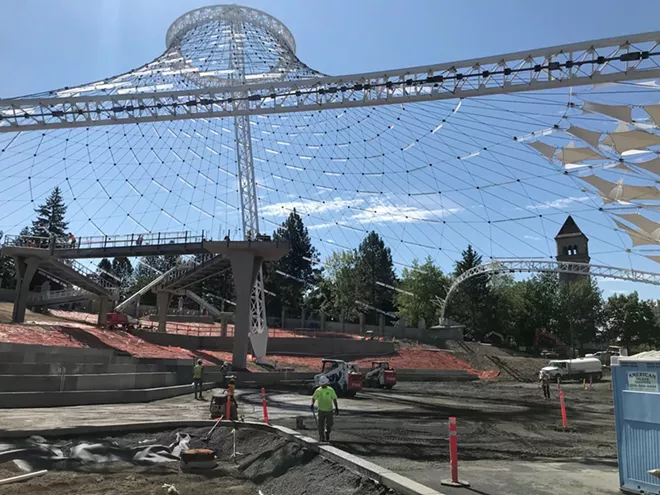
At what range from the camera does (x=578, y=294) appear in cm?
9519

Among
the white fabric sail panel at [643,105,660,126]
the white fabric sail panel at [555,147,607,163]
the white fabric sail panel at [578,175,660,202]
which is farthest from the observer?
the white fabric sail panel at [578,175,660,202]

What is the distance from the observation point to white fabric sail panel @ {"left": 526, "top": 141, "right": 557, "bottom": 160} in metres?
24.4

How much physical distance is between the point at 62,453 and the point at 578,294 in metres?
97.9

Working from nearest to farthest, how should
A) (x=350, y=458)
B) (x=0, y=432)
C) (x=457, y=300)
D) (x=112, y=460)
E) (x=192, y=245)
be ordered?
(x=350, y=458) → (x=112, y=460) → (x=0, y=432) → (x=192, y=245) → (x=457, y=300)

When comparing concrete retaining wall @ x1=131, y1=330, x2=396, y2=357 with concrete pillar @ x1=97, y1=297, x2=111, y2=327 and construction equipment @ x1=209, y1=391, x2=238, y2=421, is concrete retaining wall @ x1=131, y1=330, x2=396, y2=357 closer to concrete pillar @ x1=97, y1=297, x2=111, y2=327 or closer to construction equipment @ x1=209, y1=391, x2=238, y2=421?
concrete pillar @ x1=97, y1=297, x2=111, y2=327

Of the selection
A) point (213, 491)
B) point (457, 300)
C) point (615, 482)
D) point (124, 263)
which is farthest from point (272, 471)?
point (124, 263)

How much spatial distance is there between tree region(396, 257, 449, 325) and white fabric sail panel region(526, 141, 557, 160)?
6783 centimetres

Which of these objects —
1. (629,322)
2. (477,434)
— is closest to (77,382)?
(477,434)

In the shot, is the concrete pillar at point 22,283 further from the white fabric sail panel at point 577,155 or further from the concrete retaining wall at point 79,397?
the white fabric sail panel at point 577,155

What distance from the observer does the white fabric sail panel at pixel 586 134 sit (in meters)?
21.8

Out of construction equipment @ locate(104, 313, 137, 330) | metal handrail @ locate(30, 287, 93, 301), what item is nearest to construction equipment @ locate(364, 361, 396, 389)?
construction equipment @ locate(104, 313, 137, 330)

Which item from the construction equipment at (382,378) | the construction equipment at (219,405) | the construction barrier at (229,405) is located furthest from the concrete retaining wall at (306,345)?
the construction barrier at (229,405)

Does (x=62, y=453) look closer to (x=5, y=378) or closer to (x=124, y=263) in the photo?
(x=5, y=378)

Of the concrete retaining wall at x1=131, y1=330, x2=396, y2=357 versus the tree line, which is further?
the tree line
